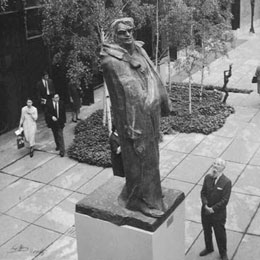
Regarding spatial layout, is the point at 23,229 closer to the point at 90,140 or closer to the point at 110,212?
the point at 110,212

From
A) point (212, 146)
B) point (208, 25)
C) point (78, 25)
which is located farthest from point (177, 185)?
point (208, 25)

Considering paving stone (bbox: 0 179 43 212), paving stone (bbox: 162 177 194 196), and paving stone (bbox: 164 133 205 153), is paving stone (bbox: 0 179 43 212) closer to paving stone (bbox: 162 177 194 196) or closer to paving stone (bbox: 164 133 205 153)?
paving stone (bbox: 162 177 194 196)

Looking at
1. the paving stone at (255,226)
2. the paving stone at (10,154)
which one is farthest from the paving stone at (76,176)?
the paving stone at (255,226)

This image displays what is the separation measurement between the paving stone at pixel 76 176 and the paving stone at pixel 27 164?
1.02m

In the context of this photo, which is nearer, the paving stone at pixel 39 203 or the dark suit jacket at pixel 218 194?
the dark suit jacket at pixel 218 194

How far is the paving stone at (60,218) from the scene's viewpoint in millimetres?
10469

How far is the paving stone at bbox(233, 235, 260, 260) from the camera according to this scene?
9219 millimetres

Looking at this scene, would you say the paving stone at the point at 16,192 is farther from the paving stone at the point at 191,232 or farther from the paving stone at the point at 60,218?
the paving stone at the point at 191,232

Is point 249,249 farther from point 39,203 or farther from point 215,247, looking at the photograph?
point 39,203

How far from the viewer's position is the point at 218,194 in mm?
8562

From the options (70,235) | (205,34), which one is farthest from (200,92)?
(70,235)

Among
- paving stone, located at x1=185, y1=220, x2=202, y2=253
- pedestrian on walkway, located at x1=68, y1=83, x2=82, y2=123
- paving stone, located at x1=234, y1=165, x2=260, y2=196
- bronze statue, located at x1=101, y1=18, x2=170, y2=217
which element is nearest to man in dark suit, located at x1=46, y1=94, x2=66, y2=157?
pedestrian on walkway, located at x1=68, y1=83, x2=82, y2=123

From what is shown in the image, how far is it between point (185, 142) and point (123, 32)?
329 inches

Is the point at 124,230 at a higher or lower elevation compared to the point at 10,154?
higher
